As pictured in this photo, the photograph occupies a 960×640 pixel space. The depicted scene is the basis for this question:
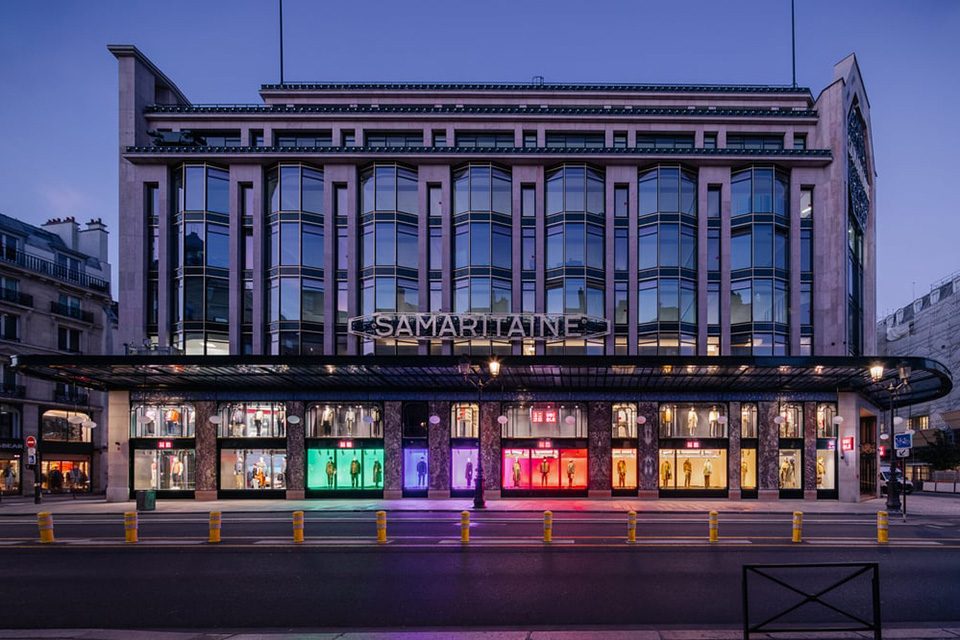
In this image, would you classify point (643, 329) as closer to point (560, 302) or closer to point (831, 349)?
point (560, 302)

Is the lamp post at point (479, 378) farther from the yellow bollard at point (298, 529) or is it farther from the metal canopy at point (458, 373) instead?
the yellow bollard at point (298, 529)

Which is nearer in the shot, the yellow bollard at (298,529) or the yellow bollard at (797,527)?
the yellow bollard at (298,529)

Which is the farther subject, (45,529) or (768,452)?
(768,452)

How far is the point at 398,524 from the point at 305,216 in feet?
72.4

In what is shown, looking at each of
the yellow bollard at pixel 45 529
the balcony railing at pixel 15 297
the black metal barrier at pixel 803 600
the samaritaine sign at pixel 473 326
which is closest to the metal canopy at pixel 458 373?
the samaritaine sign at pixel 473 326

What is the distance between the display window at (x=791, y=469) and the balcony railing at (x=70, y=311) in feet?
187

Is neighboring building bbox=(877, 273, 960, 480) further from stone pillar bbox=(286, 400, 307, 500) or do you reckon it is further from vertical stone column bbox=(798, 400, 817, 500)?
stone pillar bbox=(286, 400, 307, 500)

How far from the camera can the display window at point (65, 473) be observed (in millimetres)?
51531

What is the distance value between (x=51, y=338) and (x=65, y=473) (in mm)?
11428

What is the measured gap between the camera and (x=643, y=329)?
3934cm

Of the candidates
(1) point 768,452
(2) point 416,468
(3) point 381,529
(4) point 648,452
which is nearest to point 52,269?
(2) point 416,468

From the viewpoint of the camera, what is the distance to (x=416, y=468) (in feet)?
122

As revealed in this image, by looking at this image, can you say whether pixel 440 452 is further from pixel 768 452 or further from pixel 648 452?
pixel 768 452

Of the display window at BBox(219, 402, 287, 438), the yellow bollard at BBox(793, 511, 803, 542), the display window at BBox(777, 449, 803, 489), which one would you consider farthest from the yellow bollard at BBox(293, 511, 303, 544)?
the display window at BBox(777, 449, 803, 489)
